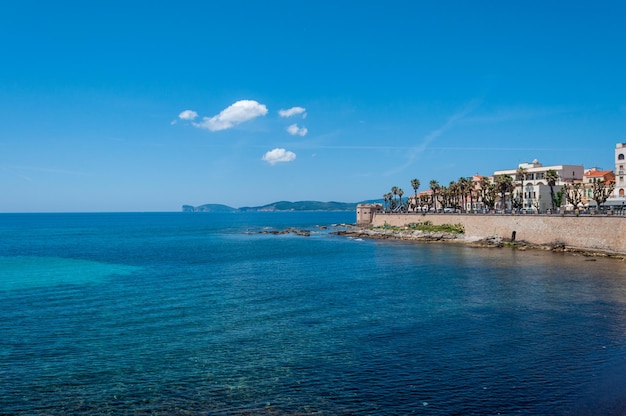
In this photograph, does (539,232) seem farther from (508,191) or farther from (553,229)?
(508,191)

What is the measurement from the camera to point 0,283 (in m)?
45.6

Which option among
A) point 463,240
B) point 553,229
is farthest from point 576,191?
point 553,229

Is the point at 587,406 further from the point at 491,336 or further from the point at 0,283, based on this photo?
the point at 0,283

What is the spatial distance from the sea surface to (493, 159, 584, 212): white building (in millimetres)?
55354

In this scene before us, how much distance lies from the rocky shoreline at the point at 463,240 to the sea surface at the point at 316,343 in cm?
1629

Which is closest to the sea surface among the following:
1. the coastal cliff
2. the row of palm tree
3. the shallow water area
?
the shallow water area

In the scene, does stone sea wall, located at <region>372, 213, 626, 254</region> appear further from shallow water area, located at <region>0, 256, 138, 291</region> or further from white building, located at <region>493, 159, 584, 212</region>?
shallow water area, located at <region>0, 256, 138, 291</region>

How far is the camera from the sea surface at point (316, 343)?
18.2 metres

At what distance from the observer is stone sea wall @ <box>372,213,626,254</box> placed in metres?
63.3

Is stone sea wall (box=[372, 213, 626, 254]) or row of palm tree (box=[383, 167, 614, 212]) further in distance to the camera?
row of palm tree (box=[383, 167, 614, 212])

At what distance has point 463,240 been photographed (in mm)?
86375

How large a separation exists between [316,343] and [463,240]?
6666 centimetres

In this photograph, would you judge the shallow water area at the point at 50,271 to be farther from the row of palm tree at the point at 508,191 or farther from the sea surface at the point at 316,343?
the row of palm tree at the point at 508,191

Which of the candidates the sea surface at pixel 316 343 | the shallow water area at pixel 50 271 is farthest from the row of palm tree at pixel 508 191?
the shallow water area at pixel 50 271
